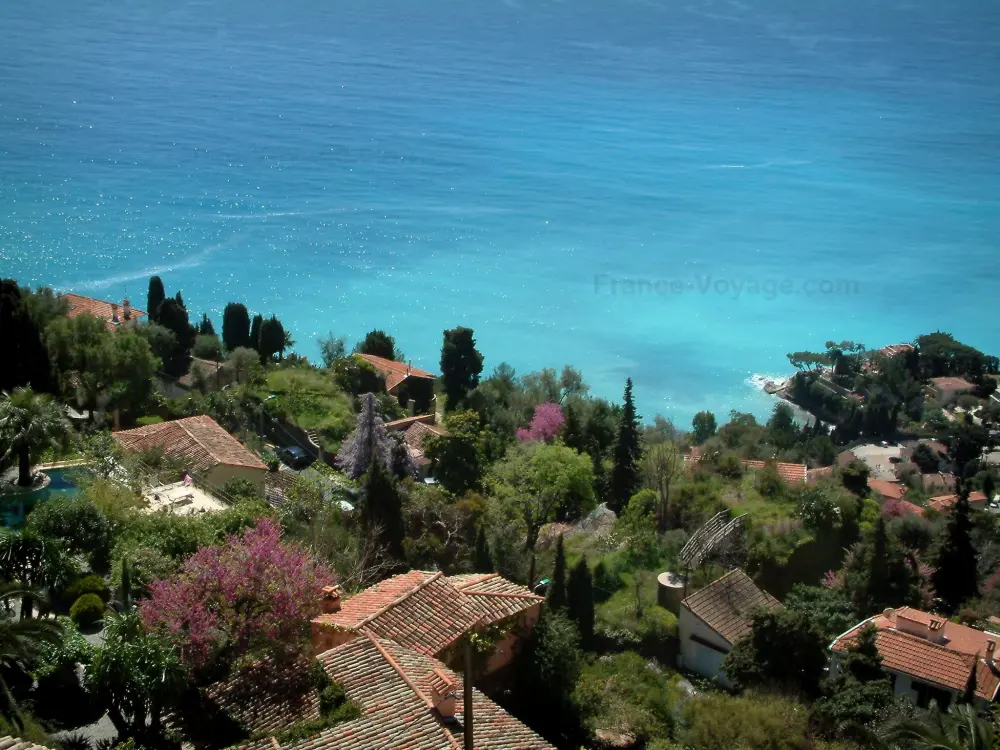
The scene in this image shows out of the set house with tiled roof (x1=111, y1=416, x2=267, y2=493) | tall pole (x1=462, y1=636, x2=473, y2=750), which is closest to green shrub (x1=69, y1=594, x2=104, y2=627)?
house with tiled roof (x1=111, y1=416, x2=267, y2=493)

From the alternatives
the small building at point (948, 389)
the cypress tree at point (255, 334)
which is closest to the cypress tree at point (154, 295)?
the cypress tree at point (255, 334)

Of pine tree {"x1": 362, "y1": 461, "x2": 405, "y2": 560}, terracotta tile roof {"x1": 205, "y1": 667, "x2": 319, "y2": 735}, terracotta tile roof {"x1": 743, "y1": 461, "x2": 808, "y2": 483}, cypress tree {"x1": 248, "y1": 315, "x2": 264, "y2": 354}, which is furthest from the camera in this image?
cypress tree {"x1": 248, "y1": 315, "x2": 264, "y2": 354}

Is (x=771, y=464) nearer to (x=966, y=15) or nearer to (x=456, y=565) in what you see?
(x=456, y=565)

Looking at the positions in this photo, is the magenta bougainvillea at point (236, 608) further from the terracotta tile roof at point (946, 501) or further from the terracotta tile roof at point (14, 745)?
the terracotta tile roof at point (946, 501)

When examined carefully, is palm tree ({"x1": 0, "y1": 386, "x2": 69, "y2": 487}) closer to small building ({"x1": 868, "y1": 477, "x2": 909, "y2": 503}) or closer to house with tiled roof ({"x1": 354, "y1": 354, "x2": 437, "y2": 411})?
house with tiled roof ({"x1": 354, "y1": 354, "x2": 437, "y2": 411})

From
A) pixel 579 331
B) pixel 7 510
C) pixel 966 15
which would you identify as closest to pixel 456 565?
pixel 7 510
